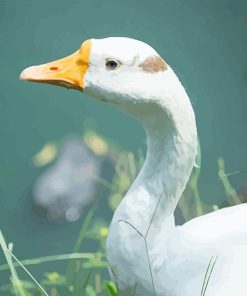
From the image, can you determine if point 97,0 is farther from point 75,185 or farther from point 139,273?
point 139,273

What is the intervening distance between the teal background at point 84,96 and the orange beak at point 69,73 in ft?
2.61

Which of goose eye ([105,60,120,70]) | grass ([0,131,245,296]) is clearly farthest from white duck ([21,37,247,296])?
grass ([0,131,245,296])

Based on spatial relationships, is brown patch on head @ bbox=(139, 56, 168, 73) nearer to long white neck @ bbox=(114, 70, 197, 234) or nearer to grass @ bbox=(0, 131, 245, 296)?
long white neck @ bbox=(114, 70, 197, 234)

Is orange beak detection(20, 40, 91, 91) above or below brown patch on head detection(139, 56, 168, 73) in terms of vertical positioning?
above

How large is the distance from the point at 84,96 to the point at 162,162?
0.79 meters

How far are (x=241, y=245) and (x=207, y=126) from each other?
808 mm

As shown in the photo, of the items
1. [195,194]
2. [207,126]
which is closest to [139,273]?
[195,194]

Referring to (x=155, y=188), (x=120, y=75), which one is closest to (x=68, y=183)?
(x=155, y=188)

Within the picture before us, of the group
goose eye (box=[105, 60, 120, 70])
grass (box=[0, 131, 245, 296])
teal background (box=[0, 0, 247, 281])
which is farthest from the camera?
teal background (box=[0, 0, 247, 281])

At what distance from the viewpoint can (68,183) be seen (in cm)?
218

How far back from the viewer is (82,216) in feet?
7.11

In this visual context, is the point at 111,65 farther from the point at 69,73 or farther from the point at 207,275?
the point at 207,275

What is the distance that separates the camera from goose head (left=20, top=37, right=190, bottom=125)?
1.33 m

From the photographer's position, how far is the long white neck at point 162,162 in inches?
54.1
